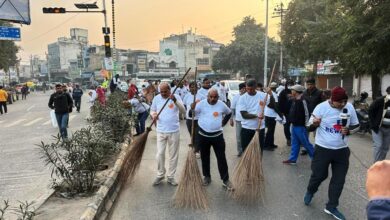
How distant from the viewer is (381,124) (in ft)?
19.1

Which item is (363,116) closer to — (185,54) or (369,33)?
(369,33)

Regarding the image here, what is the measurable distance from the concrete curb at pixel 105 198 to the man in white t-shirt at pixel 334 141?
266cm

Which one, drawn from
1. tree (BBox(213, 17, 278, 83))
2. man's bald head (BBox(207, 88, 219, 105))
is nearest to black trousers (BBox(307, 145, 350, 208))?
man's bald head (BBox(207, 88, 219, 105))

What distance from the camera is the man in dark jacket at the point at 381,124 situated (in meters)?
5.79

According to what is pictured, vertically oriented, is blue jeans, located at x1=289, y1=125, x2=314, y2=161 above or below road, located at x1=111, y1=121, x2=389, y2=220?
above

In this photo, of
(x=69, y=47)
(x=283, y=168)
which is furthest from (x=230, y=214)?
(x=69, y=47)

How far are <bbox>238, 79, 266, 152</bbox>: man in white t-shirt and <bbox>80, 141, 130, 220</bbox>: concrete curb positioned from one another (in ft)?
7.05

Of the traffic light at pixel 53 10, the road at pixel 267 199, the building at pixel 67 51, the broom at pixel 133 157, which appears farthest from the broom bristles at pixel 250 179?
the building at pixel 67 51

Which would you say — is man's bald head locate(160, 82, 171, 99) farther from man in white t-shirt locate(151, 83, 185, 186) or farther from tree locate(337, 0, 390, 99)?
tree locate(337, 0, 390, 99)

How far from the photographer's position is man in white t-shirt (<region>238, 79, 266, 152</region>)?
18.9ft

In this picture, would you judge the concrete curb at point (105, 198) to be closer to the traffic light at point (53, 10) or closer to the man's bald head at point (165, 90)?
the man's bald head at point (165, 90)

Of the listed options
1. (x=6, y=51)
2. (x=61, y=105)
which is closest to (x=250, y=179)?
(x=61, y=105)

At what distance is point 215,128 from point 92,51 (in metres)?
70.2

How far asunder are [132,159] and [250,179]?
1.86m
